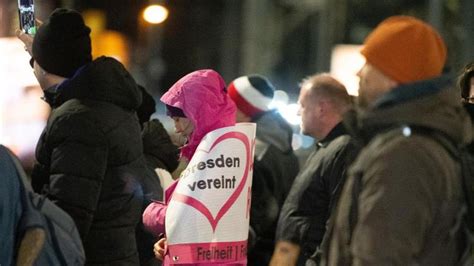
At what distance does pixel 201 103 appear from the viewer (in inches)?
151

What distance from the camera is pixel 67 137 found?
382 centimetres

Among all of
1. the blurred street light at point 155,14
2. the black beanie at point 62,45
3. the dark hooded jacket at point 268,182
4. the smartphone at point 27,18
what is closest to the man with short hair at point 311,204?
the dark hooded jacket at point 268,182

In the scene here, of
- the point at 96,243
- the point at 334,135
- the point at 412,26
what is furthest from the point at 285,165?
the point at 412,26

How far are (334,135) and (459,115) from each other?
183 cm

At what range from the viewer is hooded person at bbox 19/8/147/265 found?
3805 mm

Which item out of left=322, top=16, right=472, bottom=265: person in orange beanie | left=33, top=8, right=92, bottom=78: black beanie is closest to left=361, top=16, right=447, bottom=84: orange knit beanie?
left=322, top=16, right=472, bottom=265: person in orange beanie

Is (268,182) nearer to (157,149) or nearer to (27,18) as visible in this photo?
(157,149)

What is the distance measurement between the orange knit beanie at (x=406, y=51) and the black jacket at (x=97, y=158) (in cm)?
139

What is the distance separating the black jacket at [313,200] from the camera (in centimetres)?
424

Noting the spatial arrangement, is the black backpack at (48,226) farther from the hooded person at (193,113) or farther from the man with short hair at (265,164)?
the man with short hair at (265,164)

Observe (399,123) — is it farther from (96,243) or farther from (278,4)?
(278,4)

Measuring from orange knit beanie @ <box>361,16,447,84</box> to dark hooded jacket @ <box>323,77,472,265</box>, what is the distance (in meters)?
0.08

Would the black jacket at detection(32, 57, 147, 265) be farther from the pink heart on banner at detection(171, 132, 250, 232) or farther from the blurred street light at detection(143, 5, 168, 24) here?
the blurred street light at detection(143, 5, 168, 24)

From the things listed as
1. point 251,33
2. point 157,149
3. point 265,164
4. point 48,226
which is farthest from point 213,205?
point 251,33
